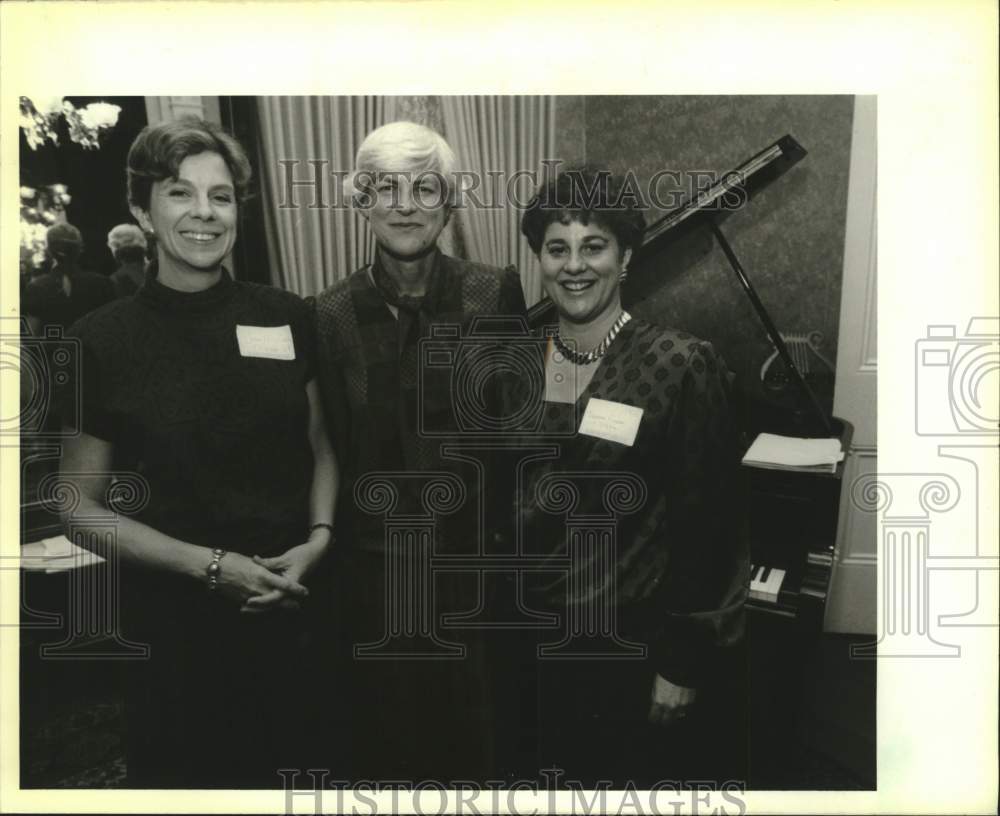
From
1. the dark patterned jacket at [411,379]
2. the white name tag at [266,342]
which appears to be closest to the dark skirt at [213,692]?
the dark patterned jacket at [411,379]

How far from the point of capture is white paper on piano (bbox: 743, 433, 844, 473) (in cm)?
232

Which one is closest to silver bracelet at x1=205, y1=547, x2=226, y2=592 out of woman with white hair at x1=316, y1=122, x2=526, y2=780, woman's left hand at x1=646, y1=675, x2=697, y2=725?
woman with white hair at x1=316, y1=122, x2=526, y2=780

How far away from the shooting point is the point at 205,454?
238cm

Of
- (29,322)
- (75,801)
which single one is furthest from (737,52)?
(75,801)

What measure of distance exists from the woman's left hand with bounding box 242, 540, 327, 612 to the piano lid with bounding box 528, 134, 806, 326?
34.9 inches

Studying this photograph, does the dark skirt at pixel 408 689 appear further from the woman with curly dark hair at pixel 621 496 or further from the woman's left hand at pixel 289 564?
the woman with curly dark hair at pixel 621 496

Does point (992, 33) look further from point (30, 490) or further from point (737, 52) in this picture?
point (30, 490)

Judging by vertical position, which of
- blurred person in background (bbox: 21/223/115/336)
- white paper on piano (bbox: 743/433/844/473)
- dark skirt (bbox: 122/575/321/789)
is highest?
blurred person in background (bbox: 21/223/115/336)

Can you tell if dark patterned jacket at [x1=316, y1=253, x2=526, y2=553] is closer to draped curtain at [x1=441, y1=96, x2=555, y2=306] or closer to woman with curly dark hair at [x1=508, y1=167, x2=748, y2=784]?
draped curtain at [x1=441, y1=96, x2=555, y2=306]

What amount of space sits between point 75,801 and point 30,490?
0.89 meters

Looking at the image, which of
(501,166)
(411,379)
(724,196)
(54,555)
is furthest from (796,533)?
(54,555)

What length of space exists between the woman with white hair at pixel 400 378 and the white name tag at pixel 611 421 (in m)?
0.32

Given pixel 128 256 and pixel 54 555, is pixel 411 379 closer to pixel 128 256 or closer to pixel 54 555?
pixel 128 256

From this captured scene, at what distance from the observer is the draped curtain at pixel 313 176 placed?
2.39 m
